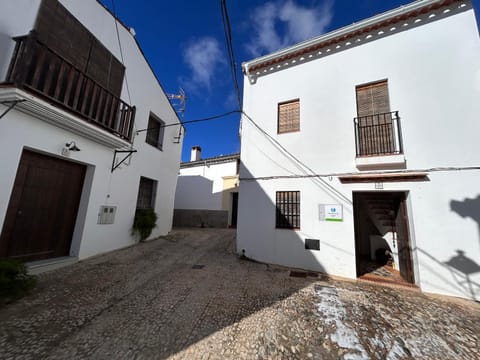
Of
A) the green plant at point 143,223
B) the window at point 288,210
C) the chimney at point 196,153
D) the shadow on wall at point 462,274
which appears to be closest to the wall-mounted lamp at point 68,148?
the green plant at point 143,223

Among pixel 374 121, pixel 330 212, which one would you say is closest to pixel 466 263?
pixel 330 212

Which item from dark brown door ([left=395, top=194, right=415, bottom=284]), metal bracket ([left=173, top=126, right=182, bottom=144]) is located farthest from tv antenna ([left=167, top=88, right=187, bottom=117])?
dark brown door ([left=395, top=194, right=415, bottom=284])

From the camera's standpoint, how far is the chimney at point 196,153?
1570 centimetres

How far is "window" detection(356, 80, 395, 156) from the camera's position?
5000 millimetres

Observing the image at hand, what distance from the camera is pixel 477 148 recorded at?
4152 millimetres

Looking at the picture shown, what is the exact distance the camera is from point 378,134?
508 centimetres

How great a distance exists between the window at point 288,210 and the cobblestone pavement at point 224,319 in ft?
5.01

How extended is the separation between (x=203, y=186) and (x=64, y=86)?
9.99 m

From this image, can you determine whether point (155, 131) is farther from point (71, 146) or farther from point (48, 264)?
point (48, 264)

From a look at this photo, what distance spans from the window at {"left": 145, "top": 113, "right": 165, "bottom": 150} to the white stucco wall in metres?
5.82

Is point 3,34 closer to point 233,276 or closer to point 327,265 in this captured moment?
point 233,276

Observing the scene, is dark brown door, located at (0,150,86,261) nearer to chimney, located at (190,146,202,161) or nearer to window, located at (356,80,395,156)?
window, located at (356,80,395,156)

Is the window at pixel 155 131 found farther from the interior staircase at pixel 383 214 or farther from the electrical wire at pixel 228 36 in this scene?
the interior staircase at pixel 383 214

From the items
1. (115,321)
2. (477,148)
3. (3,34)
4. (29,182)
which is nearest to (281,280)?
(115,321)
